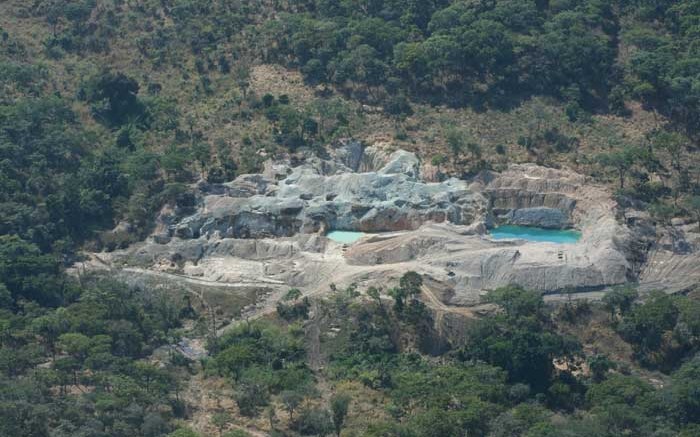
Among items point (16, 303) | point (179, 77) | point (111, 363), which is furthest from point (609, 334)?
point (179, 77)

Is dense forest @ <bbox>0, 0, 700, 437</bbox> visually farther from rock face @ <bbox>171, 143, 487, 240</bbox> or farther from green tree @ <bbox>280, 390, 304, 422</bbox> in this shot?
rock face @ <bbox>171, 143, 487, 240</bbox>

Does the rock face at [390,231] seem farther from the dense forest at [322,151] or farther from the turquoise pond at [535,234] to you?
the dense forest at [322,151]

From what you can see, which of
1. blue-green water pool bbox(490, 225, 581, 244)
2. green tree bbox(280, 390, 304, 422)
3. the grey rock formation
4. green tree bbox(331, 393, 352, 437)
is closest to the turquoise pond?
blue-green water pool bbox(490, 225, 581, 244)

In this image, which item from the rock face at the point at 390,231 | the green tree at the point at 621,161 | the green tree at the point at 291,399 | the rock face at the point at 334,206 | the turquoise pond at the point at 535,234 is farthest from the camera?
the green tree at the point at 621,161

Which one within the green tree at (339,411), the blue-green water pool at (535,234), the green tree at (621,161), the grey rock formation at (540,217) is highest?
the green tree at (621,161)

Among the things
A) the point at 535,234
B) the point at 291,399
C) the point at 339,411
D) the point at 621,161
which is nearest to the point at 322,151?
the point at 535,234

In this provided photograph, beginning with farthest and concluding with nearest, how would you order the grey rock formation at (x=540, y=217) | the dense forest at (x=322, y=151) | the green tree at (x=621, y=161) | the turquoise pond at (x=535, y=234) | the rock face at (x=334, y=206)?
the green tree at (x=621, y=161) → the grey rock formation at (x=540, y=217) → the rock face at (x=334, y=206) → the turquoise pond at (x=535, y=234) → the dense forest at (x=322, y=151)

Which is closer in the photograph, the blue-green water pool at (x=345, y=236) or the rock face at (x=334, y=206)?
the blue-green water pool at (x=345, y=236)

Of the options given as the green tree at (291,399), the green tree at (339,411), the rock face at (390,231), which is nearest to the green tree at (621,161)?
the rock face at (390,231)

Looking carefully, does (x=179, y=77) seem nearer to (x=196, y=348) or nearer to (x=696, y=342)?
(x=196, y=348)
